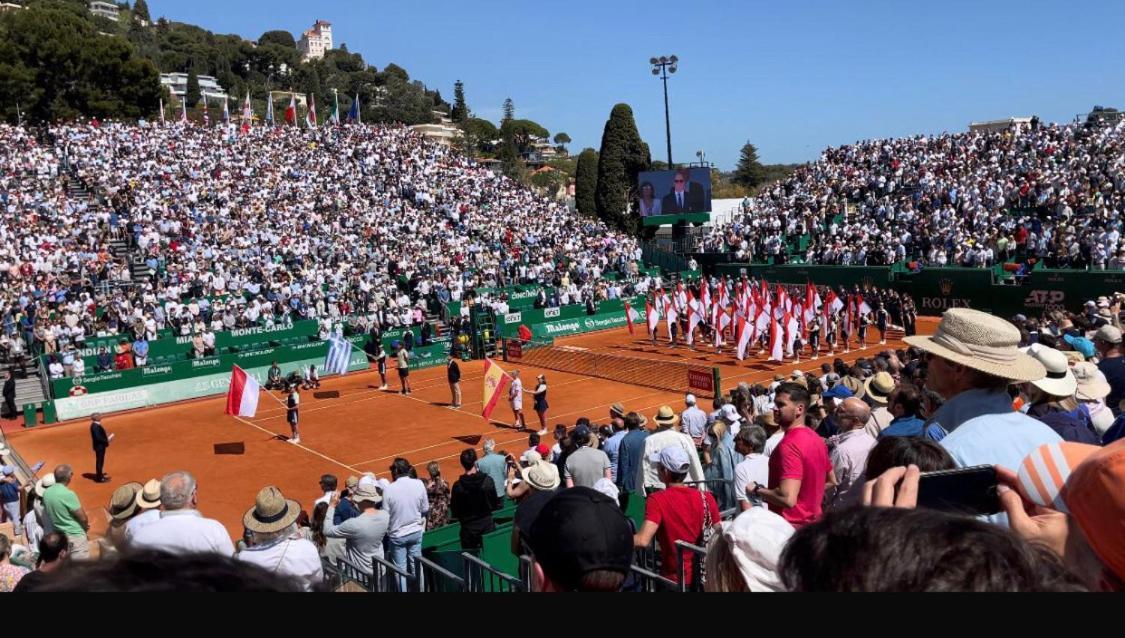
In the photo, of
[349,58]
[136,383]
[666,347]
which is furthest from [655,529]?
[349,58]

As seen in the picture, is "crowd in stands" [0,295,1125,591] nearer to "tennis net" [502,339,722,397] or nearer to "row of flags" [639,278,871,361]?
"tennis net" [502,339,722,397]

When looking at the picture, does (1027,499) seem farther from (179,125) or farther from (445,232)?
(179,125)

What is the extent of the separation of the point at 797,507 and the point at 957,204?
124 ft

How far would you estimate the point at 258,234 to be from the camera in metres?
36.4

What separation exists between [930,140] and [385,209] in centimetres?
2849

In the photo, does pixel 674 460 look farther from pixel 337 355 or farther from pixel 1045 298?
pixel 1045 298

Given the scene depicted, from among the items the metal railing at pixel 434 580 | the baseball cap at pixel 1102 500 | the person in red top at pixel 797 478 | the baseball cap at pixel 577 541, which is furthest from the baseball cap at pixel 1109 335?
the baseball cap at pixel 577 541

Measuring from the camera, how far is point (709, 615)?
4.92 ft

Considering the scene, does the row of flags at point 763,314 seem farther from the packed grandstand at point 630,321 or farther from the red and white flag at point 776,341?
the packed grandstand at point 630,321

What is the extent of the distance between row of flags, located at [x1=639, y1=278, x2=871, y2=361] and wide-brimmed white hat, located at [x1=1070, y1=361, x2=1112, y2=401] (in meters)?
20.6

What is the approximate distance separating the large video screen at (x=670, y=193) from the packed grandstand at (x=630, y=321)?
2.58m

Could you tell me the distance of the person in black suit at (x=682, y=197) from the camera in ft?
161

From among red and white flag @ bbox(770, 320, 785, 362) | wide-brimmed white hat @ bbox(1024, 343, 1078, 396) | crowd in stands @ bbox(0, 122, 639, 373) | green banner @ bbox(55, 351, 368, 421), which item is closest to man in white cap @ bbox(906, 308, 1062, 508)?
wide-brimmed white hat @ bbox(1024, 343, 1078, 396)

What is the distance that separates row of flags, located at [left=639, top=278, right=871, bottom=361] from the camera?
1104 inches
